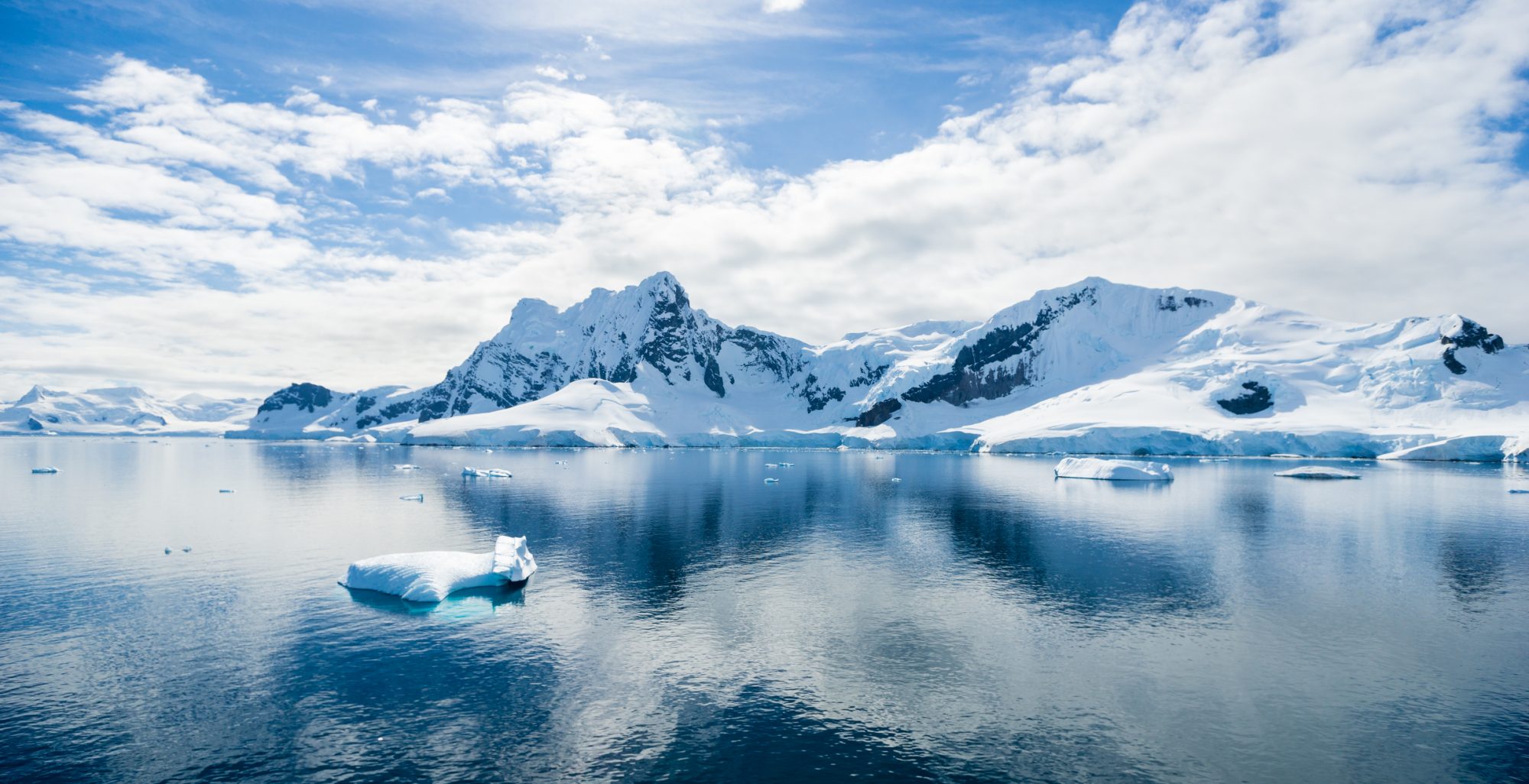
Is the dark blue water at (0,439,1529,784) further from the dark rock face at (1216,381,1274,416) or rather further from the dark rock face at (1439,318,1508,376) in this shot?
the dark rock face at (1439,318,1508,376)

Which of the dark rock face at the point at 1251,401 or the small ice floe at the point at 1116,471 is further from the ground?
the dark rock face at the point at 1251,401

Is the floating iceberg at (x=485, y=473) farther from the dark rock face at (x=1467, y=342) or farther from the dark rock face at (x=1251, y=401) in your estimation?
the dark rock face at (x=1467, y=342)

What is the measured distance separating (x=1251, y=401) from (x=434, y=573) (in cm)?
20072

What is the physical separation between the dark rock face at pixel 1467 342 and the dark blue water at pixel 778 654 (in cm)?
15409

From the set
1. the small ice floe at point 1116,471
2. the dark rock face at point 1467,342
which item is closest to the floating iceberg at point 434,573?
the small ice floe at point 1116,471

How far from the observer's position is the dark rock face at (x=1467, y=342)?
17788 cm

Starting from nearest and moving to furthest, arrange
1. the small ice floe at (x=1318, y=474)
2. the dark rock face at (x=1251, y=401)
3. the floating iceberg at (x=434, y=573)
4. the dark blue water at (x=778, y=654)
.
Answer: the dark blue water at (x=778, y=654)
the floating iceberg at (x=434, y=573)
the small ice floe at (x=1318, y=474)
the dark rock face at (x=1251, y=401)

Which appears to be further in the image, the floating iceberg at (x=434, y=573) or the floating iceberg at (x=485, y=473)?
the floating iceberg at (x=485, y=473)

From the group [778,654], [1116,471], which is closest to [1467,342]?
[1116,471]

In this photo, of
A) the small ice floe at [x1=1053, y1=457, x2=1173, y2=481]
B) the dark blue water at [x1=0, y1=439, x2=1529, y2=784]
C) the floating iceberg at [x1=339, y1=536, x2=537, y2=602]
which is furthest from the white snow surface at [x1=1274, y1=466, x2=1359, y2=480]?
the floating iceberg at [x1=339, y1=536, x2=537, y2=602]

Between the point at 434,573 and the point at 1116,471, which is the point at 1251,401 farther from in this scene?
the point at 434,573

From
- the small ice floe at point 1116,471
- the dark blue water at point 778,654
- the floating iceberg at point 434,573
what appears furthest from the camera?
the small ice floe at point 1116,471

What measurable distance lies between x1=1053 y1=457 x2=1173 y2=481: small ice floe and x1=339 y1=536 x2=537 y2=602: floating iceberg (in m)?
86.3

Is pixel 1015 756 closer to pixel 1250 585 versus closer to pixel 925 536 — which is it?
pixel 1250 585
